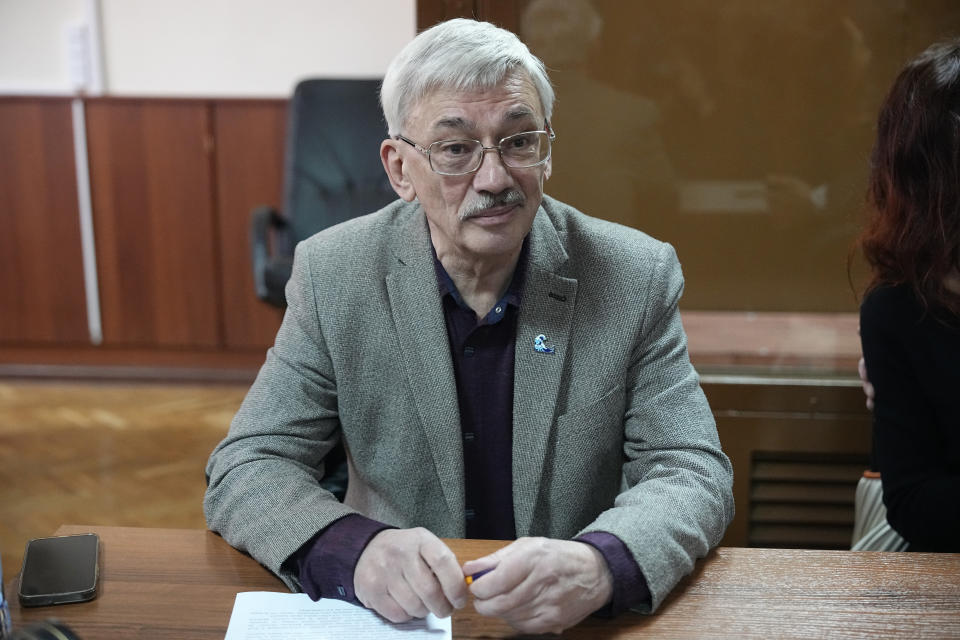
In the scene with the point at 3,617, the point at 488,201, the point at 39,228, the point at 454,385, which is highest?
the point at 488,201

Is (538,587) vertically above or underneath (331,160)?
underneath

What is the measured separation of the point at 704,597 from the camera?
1.08 m

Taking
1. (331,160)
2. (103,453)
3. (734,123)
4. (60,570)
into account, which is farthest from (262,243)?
(60,570)

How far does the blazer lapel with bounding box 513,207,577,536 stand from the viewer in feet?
4.49

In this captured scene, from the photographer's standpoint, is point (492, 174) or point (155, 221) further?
point (155, 221)

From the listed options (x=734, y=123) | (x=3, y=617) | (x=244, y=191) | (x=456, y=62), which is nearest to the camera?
(x=3, y=617)

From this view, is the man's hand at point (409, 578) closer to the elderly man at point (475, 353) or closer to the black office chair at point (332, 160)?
the elderly man at point (475, 353)

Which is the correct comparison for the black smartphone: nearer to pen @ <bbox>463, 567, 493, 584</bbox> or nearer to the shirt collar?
pen @ <bbox>463, 567, 493, 584</bbox>

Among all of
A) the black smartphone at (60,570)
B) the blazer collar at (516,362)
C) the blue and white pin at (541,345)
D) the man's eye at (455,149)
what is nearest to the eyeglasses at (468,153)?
the man's eye at (455,149)

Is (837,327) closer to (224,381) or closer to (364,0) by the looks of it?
(364,0)

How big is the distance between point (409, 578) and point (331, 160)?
2.67 meters

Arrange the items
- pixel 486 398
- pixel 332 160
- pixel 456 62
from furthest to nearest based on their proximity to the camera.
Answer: pixel 332 160 < pixel 486 398 < pixel 456 62

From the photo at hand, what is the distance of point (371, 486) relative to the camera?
57.5 inches

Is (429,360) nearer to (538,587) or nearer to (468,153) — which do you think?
(468,153)
